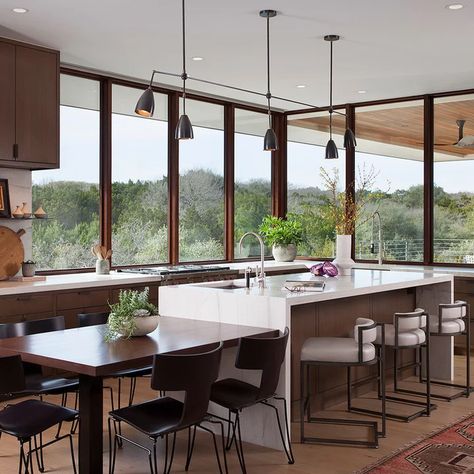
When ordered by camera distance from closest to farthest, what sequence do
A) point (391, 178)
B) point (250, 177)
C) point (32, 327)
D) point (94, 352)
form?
point (94, 352), point (32, 327), point (391, 178), point (250, 177)

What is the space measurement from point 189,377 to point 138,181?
4.75 m

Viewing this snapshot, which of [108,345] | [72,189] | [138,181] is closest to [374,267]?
[138,181]

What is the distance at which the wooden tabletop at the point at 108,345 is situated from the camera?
11.0 feet

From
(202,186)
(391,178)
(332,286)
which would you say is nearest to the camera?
(332,286)

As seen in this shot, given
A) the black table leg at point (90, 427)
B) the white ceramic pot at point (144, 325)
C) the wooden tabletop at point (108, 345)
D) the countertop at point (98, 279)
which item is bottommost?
the black table leg at point (90, 427)

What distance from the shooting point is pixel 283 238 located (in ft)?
29.3

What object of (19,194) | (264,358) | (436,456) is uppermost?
(19,194)

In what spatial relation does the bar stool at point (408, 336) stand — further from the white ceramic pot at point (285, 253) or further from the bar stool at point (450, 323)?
the white ceramic pot at point (285, 253)

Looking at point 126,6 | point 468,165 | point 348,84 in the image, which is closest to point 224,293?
point 126,6

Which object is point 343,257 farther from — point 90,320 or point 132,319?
point 132,319

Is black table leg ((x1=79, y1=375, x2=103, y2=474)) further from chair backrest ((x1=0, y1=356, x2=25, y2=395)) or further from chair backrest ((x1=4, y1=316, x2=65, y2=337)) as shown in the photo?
chair backrest ((x1=4, y1=316, x2=65, y2=337))

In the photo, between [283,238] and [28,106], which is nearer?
[28,106]

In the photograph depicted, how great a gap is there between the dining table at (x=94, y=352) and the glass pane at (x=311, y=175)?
209 inches

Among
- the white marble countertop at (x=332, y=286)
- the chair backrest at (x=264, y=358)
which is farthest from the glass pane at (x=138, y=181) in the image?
the chair backrest at (x=264, y=358)
